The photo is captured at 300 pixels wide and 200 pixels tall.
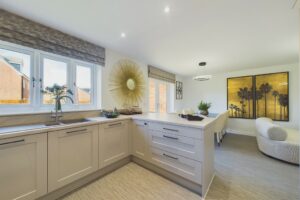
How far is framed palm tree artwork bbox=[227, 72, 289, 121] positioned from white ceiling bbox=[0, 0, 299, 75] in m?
1.42

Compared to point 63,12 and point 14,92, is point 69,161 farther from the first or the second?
point 63,12

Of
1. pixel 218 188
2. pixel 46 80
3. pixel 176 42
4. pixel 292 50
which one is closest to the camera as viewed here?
pixel 218 188

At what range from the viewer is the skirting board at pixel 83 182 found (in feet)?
5.04

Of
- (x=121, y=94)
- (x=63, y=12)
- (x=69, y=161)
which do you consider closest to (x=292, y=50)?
(x=121, y=94)

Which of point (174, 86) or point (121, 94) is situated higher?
point (174, 86)

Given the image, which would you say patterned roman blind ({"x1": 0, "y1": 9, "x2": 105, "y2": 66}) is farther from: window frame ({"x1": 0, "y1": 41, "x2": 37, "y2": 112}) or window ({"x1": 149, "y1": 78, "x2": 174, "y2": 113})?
window ({"x1": 149, "y1": 78, "x2": 174, "y2": 113})

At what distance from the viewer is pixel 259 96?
→ 4273mm

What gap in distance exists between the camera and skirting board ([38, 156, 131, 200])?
1535 millimetres

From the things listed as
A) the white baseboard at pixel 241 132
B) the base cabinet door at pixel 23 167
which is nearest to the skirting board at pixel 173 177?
the base cabinet door at pixel 23 167

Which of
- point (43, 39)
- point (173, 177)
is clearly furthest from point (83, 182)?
point (43, 39)

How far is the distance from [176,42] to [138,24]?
889 mm

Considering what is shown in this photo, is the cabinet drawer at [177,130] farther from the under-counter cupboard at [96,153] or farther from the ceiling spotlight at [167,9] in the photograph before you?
the ceiling spotlight at [167,9]

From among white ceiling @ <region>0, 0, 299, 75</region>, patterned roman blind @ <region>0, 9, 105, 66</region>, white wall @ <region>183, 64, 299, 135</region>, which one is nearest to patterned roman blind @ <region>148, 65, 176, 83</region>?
white ceiling @ <region>0, 0, 299, 75</region>

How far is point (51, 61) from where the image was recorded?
2123 millimetres
